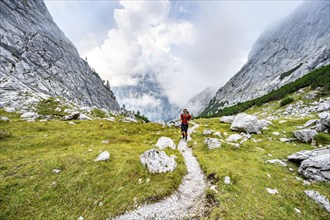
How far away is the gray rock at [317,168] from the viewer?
15.1 meters

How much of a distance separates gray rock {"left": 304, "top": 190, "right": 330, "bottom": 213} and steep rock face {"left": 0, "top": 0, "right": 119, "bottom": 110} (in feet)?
308

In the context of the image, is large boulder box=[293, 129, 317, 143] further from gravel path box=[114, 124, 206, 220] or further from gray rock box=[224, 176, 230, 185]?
gravel path box=[114, 124, 206, 220]

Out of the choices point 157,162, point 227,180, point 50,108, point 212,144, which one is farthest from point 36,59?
point 227,180

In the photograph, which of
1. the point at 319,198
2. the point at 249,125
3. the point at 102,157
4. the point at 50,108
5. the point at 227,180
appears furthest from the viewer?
the point at 50,108

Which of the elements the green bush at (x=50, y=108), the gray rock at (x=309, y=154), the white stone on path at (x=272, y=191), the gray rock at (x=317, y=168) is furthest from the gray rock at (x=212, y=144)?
the green bush at (x=50, y=108)

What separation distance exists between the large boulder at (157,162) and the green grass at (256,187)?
3570 mm

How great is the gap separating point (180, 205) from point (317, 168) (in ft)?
40.7

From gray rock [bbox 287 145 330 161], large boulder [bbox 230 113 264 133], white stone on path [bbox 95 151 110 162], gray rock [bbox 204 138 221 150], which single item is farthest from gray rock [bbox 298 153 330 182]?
white stone on path [bbox 95 151 110 162]

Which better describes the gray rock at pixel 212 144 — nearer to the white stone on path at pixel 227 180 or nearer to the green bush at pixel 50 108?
the white stone on path at pixel 227 180

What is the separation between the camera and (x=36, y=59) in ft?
461

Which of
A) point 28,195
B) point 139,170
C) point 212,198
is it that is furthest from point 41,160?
point 212,198

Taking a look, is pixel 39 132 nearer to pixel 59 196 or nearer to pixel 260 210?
pixel 59 196

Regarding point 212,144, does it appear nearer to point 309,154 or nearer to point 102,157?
point 309,154

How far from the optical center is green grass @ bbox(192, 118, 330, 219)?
11500 mm
